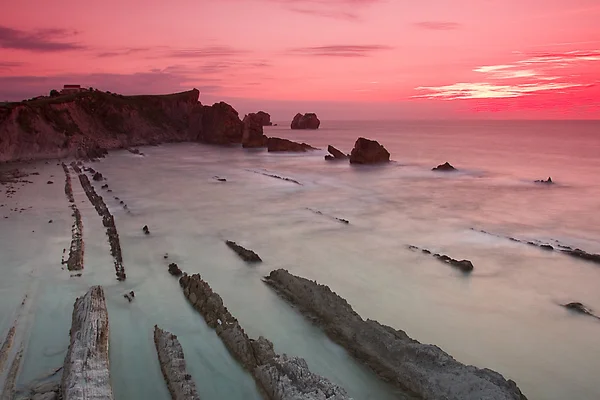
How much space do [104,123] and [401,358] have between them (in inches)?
2560

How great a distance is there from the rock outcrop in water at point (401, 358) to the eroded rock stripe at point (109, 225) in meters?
5.36

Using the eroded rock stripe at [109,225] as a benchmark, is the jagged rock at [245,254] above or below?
above

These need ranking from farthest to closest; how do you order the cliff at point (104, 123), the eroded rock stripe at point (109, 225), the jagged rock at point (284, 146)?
the jagged rock at point (284, 146) < the cliff at point (104, 123) < the eroded rock stripe at point (109, 225)

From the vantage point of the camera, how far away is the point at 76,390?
5629mm

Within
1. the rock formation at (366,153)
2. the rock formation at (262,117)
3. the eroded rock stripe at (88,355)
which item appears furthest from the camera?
the rock formation at (262,117)

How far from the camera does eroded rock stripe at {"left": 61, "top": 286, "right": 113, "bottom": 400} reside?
18.7 ft

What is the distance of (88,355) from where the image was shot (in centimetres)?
661

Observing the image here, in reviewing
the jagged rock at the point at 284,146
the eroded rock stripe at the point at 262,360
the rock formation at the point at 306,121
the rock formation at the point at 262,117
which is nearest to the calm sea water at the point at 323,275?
the eroded rock stripe at the point at 262,360

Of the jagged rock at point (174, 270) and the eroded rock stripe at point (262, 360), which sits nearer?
the eroded rock stripe at point (262, 360)

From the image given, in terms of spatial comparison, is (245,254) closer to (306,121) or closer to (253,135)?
(253,135)

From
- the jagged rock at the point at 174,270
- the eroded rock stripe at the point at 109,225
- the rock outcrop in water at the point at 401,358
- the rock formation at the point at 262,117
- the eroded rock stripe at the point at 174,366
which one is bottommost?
the eroded rock stripe at the point at 109,225

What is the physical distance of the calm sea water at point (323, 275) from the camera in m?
7.86

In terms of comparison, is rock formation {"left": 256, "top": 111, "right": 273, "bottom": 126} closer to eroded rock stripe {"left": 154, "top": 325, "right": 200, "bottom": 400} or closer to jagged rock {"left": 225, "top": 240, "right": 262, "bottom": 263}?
jagged rock {"left": 225, "top": 240, "right": 262, "bottom": 263}

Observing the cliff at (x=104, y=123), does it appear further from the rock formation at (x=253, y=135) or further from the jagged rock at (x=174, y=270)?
the jagged rock at (x=174, y=270)
